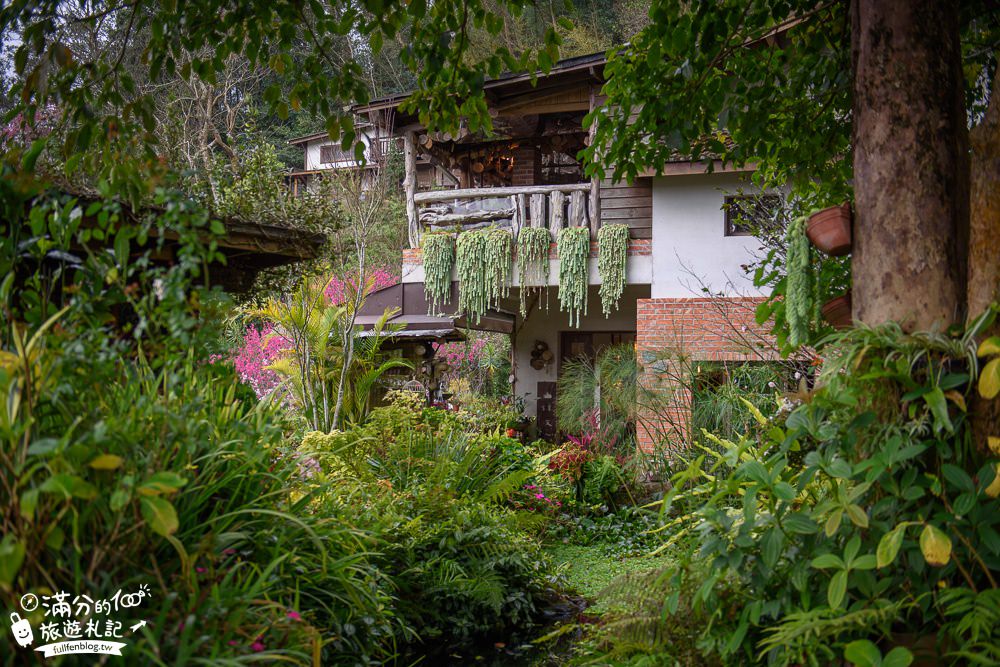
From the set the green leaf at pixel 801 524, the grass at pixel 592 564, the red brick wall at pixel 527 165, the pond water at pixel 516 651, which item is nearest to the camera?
the green leaf at pixel 801 524

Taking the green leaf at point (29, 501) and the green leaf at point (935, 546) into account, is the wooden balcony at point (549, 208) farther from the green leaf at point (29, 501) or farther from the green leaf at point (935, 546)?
the green leaf at point (29, 501)

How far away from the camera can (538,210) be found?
10.5 metres

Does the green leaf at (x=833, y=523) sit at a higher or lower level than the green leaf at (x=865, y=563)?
higher

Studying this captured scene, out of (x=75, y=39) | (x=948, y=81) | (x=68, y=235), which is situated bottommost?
(x=68, y=235)

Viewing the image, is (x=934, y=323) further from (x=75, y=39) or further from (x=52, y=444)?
(x=75, y=39)

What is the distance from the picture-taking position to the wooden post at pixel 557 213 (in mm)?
10391

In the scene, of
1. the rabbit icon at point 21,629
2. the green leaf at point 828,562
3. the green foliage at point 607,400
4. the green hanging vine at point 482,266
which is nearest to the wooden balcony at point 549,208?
the green hanging vine at point 482,266

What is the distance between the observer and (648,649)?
3.70 meters

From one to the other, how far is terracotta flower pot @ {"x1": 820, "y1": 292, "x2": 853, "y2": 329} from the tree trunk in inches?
21.7

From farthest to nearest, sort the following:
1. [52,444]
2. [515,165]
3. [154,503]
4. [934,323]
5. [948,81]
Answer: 1. [515,165]
2. [948,81]
3. [934,323]
4. [154,503]
5. [52,444]

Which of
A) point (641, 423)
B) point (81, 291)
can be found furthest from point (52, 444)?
point (641, 423)

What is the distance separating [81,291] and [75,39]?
12190mm

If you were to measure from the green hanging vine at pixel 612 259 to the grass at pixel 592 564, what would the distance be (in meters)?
3.47

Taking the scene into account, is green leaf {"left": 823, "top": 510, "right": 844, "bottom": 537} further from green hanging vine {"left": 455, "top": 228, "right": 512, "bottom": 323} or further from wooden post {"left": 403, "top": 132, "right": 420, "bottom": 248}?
wooden post {"left": 403, "top": 132, "right": 420, "bottom": 248}
